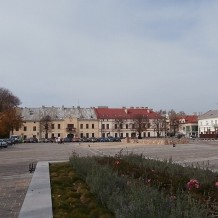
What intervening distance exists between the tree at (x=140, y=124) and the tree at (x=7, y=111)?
4373cm

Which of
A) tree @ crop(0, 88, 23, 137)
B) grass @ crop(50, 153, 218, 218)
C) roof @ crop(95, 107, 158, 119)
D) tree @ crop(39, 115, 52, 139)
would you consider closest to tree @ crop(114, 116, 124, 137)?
roof @ crop(95, 107, 158, 119)

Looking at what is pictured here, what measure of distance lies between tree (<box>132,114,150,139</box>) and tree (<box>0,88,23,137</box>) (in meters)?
43.7

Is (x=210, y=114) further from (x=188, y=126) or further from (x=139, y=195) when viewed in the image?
(x=139, y=195)

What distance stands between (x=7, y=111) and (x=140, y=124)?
51.7 m

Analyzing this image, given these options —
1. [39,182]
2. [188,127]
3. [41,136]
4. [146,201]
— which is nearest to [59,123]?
[41,136]

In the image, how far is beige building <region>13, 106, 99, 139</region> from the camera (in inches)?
5349

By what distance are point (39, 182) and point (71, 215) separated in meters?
6.41

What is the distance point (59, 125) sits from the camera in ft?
452

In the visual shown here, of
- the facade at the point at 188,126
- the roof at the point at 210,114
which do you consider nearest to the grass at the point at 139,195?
the roof at the point at 210,114

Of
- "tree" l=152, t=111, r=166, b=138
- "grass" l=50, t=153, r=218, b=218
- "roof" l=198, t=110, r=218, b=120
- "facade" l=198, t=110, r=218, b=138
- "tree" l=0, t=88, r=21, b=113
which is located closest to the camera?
"grass" l=50, t=153, r=218, b=218

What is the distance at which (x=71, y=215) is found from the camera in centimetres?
879

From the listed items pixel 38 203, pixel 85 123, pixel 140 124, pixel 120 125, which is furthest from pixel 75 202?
pixel 120 125

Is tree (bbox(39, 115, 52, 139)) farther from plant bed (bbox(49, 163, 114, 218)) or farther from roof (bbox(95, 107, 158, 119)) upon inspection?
plant bed (bbox(49, 163, 114, 218))

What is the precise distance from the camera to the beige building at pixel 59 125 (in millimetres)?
135875
